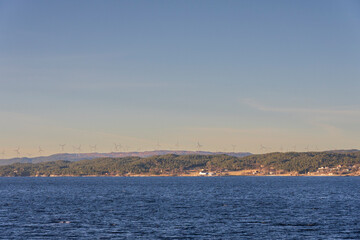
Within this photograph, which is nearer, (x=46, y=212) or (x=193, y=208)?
(x=46, y=212)

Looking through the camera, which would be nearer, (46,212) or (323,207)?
(46,212)

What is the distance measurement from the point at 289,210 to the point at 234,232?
42.8m

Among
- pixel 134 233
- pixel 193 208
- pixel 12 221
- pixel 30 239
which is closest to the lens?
pixel 30 239

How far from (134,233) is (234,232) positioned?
2005cm

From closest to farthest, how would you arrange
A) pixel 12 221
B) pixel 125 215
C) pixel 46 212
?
pixel 12 221, pixel 125 215, pixel 46 212

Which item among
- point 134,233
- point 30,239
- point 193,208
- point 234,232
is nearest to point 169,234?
point 134,233

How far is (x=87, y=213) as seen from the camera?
12425 centimetres

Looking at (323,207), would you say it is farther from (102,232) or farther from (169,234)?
(102,232)

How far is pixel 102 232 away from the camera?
91.6 m

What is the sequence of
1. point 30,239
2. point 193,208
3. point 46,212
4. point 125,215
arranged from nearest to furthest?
point 30,239, point 125,215, point 46,212, point 193,208

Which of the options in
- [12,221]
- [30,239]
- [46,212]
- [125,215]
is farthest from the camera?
[46,212]

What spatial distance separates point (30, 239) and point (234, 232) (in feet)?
129

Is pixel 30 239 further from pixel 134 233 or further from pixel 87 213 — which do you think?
pixel 87 213

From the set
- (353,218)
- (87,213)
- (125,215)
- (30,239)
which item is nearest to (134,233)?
(30,239)
